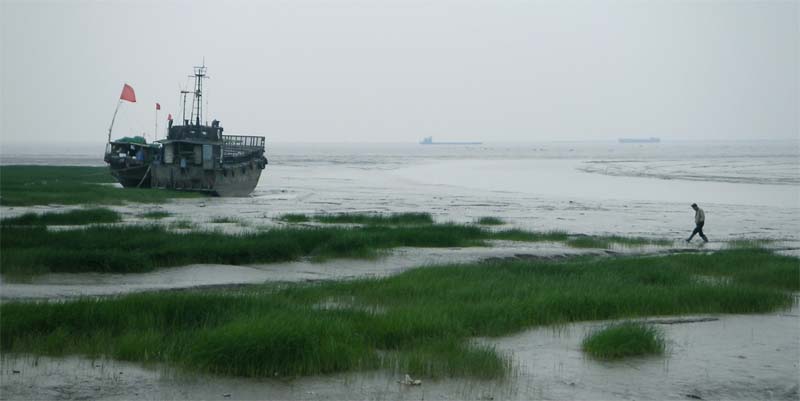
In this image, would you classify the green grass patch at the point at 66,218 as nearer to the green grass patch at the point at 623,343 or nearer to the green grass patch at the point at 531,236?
the green grass patch at the point at 531,236

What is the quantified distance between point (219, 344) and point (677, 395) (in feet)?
16.4

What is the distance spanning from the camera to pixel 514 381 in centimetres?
872

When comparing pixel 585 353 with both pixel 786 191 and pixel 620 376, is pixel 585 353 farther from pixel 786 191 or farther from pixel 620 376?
pixel 786 191

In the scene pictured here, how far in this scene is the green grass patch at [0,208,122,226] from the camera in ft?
76.1

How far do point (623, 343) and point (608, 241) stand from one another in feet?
42.1

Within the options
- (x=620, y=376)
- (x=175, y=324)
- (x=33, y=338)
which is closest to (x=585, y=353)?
(x=620, y=376)

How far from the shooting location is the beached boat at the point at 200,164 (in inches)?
1634

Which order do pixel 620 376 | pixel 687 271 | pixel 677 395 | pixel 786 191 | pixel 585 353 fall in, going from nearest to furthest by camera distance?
pixel 677 395
pixel 620 376
pixel 585 353
pixel 687 271
pixel 786 191

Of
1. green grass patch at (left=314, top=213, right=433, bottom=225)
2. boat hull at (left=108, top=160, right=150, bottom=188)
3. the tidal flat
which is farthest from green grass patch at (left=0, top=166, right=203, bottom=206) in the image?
the tidal flat

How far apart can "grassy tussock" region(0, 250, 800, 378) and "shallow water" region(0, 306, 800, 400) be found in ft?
0.83

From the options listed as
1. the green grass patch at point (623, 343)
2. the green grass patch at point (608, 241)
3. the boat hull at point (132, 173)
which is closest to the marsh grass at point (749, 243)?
the green grass patch at point (608, 241)

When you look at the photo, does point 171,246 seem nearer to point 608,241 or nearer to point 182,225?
point 182,225

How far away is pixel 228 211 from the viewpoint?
32.1m

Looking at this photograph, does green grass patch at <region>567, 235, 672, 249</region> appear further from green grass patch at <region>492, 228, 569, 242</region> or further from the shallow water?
the shallow water
